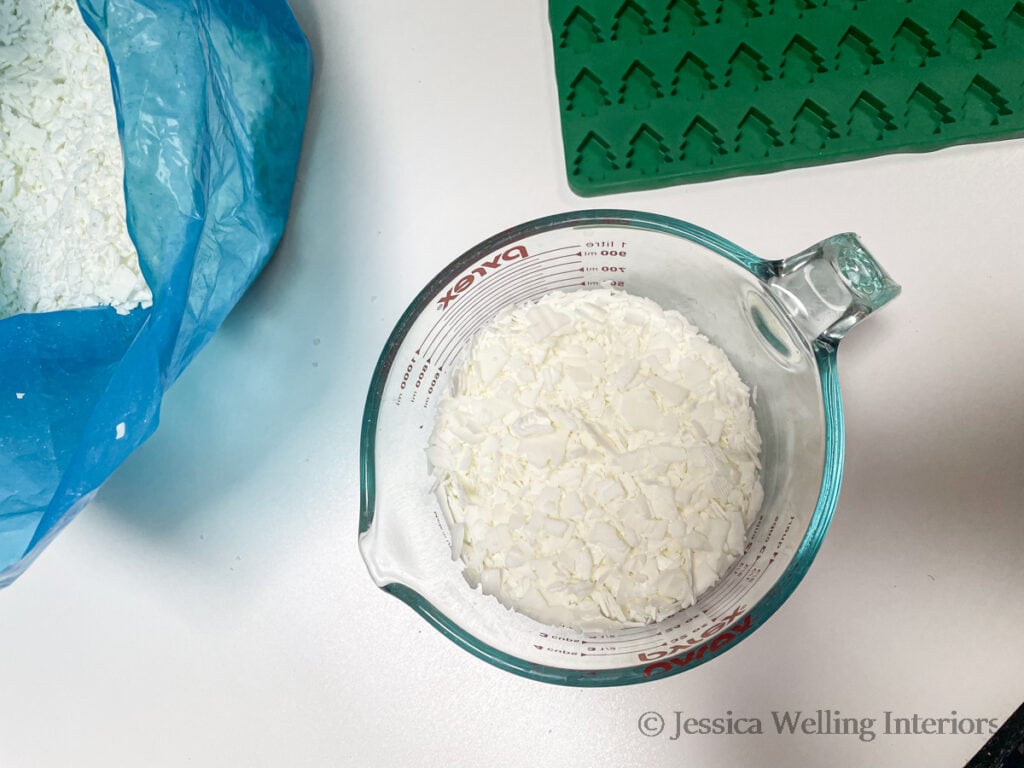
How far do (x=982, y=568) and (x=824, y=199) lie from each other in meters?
0.30

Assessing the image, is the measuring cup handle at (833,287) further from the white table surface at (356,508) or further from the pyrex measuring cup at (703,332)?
the white table surface at (356,508)

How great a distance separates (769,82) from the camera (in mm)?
617

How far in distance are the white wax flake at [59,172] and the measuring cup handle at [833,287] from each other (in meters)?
0.45

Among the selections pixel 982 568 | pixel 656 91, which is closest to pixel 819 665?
pixel 982 568

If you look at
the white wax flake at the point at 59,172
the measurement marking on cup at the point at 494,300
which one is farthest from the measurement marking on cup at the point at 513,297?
the white wax flake at the point at 59,172

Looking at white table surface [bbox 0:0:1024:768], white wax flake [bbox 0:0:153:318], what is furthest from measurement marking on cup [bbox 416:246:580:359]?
white wax flake [bbox 0:0:153:318]

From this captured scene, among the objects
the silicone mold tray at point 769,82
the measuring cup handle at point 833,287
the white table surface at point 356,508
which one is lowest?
the white table surface at point 356,508

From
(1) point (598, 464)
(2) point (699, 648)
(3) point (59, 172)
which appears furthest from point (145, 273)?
(2) point (699, 648)

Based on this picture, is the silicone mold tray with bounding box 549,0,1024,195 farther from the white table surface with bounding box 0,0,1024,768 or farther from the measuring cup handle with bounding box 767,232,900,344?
the measuring cup handle with bounding box 767,232,900,344

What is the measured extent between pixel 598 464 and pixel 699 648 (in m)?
0.13

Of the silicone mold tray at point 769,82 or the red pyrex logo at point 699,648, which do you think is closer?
the red pyrex logo at point 699,648

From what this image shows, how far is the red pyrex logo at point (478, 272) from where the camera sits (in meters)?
0.53

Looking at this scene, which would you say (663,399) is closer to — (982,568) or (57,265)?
(982,568)

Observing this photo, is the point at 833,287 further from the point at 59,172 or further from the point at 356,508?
the point at 59,172
